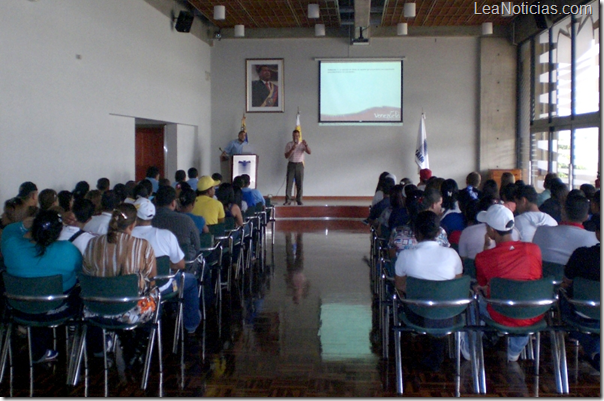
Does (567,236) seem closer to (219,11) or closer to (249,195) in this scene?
(249,195)

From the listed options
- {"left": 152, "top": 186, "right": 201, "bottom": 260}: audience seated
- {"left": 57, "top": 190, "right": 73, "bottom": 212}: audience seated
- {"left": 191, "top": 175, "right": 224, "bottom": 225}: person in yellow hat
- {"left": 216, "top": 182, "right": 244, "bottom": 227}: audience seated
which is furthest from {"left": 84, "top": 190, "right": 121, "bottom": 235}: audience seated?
{"left": 216, "top": 182, "right": 244, "bottom": 227}: audience seated

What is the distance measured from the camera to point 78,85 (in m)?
7.63

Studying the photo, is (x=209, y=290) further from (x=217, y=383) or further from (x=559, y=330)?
(x=559, y=330)

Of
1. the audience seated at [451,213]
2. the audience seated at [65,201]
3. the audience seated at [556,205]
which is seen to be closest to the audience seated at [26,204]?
the audience seated at [65,201]

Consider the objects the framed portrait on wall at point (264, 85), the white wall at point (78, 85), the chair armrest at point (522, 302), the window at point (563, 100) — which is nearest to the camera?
the chair armrest at point (522, 302)

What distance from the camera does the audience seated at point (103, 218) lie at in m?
4.44

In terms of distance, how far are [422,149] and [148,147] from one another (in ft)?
19.5

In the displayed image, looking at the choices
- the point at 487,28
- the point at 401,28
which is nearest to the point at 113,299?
the point at 401,28

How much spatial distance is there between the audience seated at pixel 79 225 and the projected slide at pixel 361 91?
9455 mm

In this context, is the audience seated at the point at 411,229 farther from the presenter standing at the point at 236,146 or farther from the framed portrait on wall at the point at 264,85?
the framed portrait on wall at the point at 264,85

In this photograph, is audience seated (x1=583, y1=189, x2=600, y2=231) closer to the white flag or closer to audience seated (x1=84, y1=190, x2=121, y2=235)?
audience seated (x1=84, y1=190, x2=121, y2=235)

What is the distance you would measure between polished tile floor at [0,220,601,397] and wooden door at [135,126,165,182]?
6061 millimetres

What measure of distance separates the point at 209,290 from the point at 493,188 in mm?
2993

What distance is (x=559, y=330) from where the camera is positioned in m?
3.50
